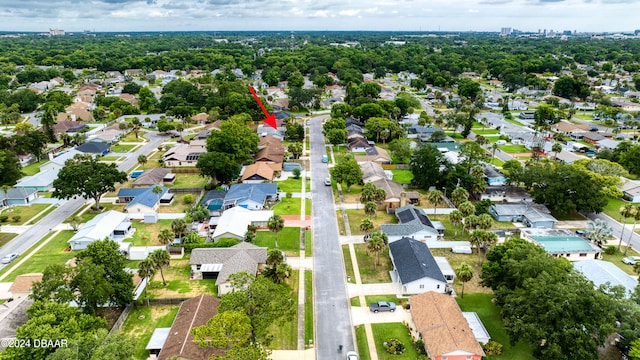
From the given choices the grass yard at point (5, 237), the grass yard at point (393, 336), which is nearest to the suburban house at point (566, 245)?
the grass yard at point (393, 336)

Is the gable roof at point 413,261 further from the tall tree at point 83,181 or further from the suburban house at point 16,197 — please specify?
the suburban house at point 16,197

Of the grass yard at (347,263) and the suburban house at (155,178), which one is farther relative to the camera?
the suburban house at (155,178)

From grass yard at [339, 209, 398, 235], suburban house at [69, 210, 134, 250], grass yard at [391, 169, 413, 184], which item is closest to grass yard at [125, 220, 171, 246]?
suburban house at [69, 210, 134, 250]

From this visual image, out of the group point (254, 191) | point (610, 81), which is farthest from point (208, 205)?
point (610, 81)

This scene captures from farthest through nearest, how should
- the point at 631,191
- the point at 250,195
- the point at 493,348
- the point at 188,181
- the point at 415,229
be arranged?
the point at 188,181 → the point at 631,191 → the point at 250,195 → the point at 415,229 → the point at 493,348

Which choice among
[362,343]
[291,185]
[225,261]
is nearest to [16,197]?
[225,261]

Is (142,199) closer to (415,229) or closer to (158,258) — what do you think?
(158,258)
